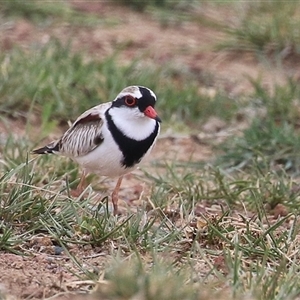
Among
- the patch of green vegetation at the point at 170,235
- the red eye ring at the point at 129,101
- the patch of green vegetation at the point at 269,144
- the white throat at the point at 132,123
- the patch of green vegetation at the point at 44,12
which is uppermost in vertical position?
the red eye ring at the point at 129,101

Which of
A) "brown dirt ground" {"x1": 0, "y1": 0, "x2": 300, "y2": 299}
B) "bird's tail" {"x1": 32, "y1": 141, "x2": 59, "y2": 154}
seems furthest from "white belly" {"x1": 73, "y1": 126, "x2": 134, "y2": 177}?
"brown dirt ground" {"x1": 0, "y1": 0, "x2": 300, "y2": 299}

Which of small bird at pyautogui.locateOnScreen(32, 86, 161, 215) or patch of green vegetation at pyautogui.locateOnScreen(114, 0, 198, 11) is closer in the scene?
small bird at pyautogui.locateOnScreen(32, 86, 161, 215)

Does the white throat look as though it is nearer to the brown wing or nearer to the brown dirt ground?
the brown wing

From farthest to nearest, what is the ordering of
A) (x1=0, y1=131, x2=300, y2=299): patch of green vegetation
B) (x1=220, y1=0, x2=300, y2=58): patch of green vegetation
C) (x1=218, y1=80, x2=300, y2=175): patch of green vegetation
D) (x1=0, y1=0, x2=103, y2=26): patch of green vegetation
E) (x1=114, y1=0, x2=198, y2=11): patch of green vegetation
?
(x1=114, y1=0, x2=198, y2=11): patch of green vegetation
(x1=0, y1=0, x2=103, y2=26): patch of green vegetation
(x1=220, y1=0, x2=300, y2=58): patch of green vegetation
(x1=218, y1=80, x2=300, y2=175): patch of green vegetation
(x1=0, y1=131, x2=300, y2=299): patch of green vegetation

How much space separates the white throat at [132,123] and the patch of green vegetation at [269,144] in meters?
1.16

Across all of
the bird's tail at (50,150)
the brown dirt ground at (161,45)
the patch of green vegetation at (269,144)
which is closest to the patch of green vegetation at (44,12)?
the brown dirt ground at (161,45)

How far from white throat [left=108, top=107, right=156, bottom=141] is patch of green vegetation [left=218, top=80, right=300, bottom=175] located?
1161 mm

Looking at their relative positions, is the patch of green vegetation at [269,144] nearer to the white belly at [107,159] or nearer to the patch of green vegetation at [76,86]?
the patch of green vegetation at [76,86]

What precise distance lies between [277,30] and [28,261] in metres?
4.81

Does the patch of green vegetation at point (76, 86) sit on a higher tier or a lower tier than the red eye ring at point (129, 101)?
lower

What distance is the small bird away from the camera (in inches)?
200

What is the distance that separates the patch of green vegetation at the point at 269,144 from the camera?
21.1 ft

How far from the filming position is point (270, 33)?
8.42 m

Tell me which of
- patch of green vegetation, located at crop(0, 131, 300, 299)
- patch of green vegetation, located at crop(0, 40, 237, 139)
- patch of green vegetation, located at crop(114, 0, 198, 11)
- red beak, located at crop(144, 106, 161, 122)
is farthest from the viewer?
patch of green vegetation, located at crop(114, 0, 198, 11)
